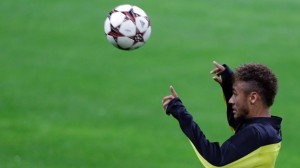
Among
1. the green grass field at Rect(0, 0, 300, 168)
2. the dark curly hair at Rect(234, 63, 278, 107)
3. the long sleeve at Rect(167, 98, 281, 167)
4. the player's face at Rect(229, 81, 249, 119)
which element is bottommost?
the green grass field at Rect(0, 0, 300, 168)

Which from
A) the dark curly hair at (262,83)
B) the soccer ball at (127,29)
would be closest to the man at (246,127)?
the dark curly hair at (262,83)

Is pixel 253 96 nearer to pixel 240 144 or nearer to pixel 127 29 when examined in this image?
pixel 240 144

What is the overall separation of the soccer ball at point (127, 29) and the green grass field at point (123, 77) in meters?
3.65

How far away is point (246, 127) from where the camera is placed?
7531 millimetres

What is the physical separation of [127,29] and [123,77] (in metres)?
7.82

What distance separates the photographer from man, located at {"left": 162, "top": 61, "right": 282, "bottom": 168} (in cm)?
741

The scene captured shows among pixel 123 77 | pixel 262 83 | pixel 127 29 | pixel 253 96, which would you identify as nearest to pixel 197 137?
pixel 253 96

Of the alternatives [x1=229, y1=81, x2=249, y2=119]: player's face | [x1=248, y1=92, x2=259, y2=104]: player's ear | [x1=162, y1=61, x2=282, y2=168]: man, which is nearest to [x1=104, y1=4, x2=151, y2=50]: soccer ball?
[x1=162, y1=61, x2=282, y2=168]: man

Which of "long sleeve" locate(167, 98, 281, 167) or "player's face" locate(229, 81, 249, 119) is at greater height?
"player's face" locate(229, 81, 249, 119)

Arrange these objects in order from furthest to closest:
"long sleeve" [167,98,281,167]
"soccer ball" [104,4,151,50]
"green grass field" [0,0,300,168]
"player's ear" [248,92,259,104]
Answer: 1. "green grass field" [0,0,300,168]
2. "soccer ball" [104,4,151,50]
3. "player's ear" [248,92,259,104]
4. "long sleeve" [167,98,281,167]

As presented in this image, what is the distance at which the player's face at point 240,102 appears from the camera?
25.2 ft

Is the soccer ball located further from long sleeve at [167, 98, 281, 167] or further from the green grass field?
the green grass field

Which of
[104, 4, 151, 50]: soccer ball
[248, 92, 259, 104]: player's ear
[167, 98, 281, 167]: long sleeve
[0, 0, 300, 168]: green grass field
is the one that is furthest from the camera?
[0, 0, 300, 168]: green grass field

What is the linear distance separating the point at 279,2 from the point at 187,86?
7.00m
